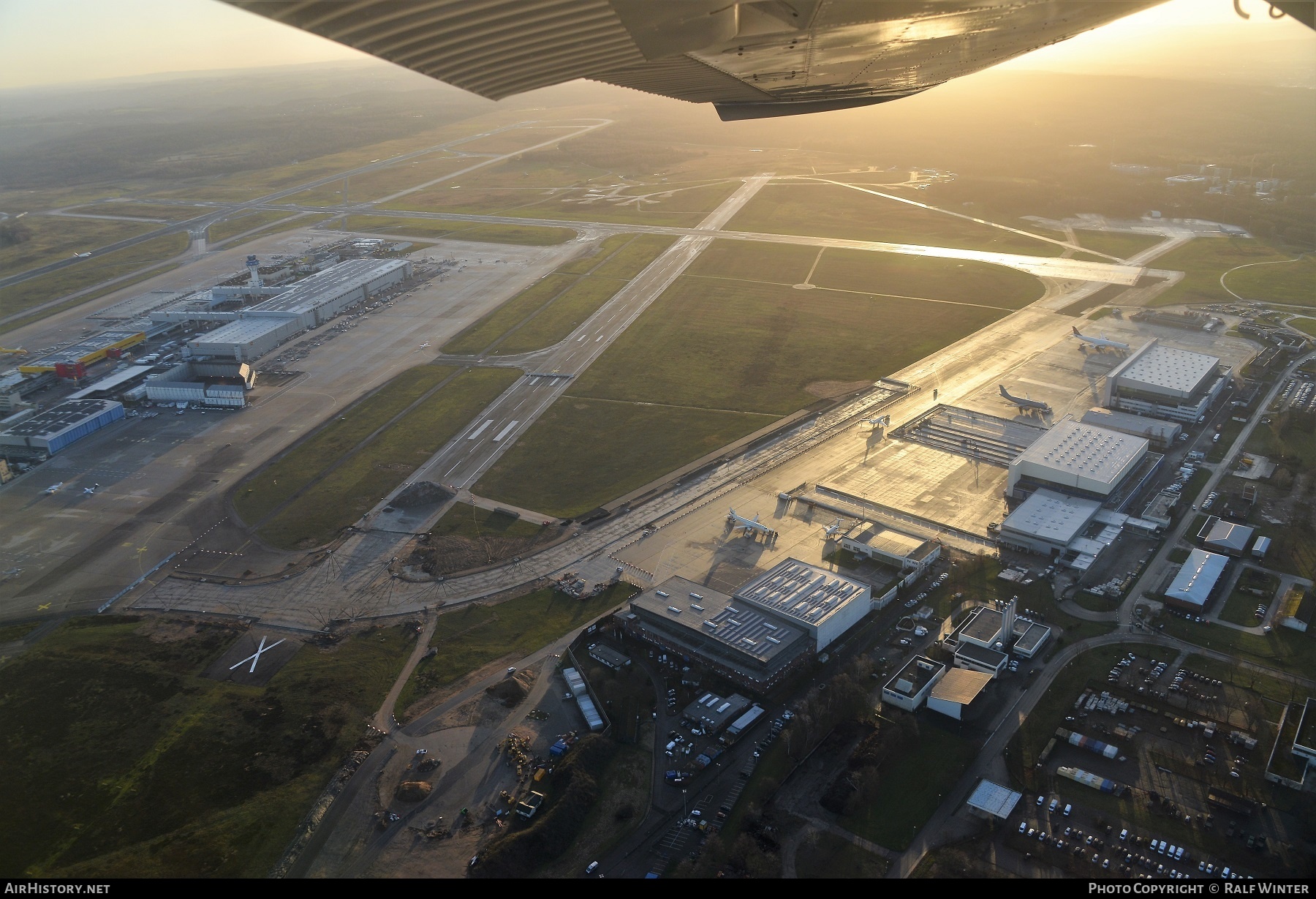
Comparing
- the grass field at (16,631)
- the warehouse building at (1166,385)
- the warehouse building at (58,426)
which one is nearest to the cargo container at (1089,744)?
the warehouse building at (1166,385)

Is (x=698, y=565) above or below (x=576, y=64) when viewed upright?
below

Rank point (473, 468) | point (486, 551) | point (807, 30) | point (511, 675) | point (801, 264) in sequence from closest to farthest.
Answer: point (807, 30), point (511, 675), point (486, 551), point (473, 468), point (801, 264)

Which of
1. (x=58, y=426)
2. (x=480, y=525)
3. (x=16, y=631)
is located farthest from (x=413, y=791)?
(x=58, y=426)

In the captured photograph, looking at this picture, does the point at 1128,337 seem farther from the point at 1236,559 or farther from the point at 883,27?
the point at 883,27

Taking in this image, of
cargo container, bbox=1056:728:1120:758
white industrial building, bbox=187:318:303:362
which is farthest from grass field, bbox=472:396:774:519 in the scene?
white industrial building, bbox=187:318:303:362

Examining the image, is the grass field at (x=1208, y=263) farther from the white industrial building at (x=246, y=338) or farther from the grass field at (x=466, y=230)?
the white industrial building at (x=246, y=338)

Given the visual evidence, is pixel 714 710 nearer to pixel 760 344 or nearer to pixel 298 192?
pixel 760 344

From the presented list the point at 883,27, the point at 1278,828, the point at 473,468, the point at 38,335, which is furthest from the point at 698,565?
the point at 38,335

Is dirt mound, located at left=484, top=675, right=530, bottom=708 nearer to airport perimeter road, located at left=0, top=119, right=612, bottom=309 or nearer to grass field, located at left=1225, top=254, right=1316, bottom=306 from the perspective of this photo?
grass field, located at left=1225, top=254, right=1316, bottom=306
